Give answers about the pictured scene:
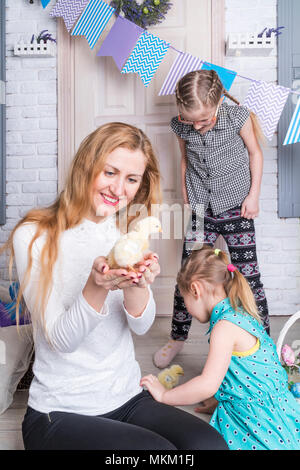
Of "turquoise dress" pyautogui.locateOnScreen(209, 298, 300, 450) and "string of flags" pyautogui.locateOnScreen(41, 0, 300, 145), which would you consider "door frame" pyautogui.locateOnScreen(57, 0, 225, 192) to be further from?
"turquoise dress" pyautogui.locateOnScreen(209, 298, 300, 450)

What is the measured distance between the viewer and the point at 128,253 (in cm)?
85

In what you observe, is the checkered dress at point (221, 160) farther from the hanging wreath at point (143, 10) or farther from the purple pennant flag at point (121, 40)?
the hanging wreath at point (143, 10)

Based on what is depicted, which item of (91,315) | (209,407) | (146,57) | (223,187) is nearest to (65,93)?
(146,57)

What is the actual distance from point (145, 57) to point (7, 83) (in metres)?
1.07

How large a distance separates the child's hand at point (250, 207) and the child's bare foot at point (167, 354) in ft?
2.13

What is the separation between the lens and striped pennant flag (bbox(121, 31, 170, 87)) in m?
2.15

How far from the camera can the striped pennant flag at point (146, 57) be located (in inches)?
84.6

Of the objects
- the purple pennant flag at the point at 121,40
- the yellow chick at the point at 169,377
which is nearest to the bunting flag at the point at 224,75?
the purple pennant flag at the point at 121,40

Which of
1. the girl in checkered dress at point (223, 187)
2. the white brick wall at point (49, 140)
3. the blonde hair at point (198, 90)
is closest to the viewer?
the blonde hair at point (198, 90)

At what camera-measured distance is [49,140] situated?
9.11 ft

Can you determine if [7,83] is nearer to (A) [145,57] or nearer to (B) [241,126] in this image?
(A) [145,57]

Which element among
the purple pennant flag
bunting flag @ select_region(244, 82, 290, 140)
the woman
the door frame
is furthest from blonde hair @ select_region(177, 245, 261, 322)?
the door frame

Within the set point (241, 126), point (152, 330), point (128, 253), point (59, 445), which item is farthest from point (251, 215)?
point (59, 445)

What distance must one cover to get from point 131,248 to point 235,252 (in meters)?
1.21
